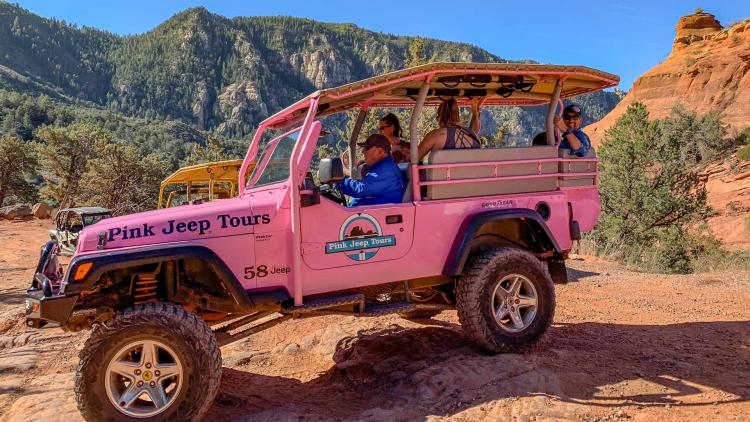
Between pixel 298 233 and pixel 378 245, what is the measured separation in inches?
29.1

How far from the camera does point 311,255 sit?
4.06m

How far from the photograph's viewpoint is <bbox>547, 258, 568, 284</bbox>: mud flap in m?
5.27

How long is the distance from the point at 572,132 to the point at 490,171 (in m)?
1.42

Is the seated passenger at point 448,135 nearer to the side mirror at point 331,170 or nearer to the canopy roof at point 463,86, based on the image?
the canopy roof at point 463,86

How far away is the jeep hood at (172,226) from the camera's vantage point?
3.56m

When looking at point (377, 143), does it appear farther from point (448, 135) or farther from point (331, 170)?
point (331, 170)

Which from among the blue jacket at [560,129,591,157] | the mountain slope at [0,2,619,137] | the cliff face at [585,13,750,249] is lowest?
the blue jacket at [560,129,591,157]

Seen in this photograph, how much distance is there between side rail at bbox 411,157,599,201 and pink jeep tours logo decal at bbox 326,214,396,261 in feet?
1.60

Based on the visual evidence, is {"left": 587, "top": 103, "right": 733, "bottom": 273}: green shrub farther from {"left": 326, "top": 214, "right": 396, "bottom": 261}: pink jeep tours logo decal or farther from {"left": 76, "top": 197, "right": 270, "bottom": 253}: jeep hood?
{"left": 76, "top": 197, "right": 270, "bottom": 253}: jeep hood

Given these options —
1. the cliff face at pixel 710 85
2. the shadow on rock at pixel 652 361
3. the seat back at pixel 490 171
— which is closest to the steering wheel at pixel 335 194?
the seat back at pixel 490 171

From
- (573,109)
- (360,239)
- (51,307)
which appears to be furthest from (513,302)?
(51,307)

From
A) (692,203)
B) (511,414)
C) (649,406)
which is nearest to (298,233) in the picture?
(511,414)

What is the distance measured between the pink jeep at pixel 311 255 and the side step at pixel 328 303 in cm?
1

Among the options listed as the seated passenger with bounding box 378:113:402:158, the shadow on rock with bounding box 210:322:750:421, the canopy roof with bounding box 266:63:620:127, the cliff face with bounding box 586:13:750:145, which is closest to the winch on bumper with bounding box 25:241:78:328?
the shadow on rock with bounding box 210:322:750:421
